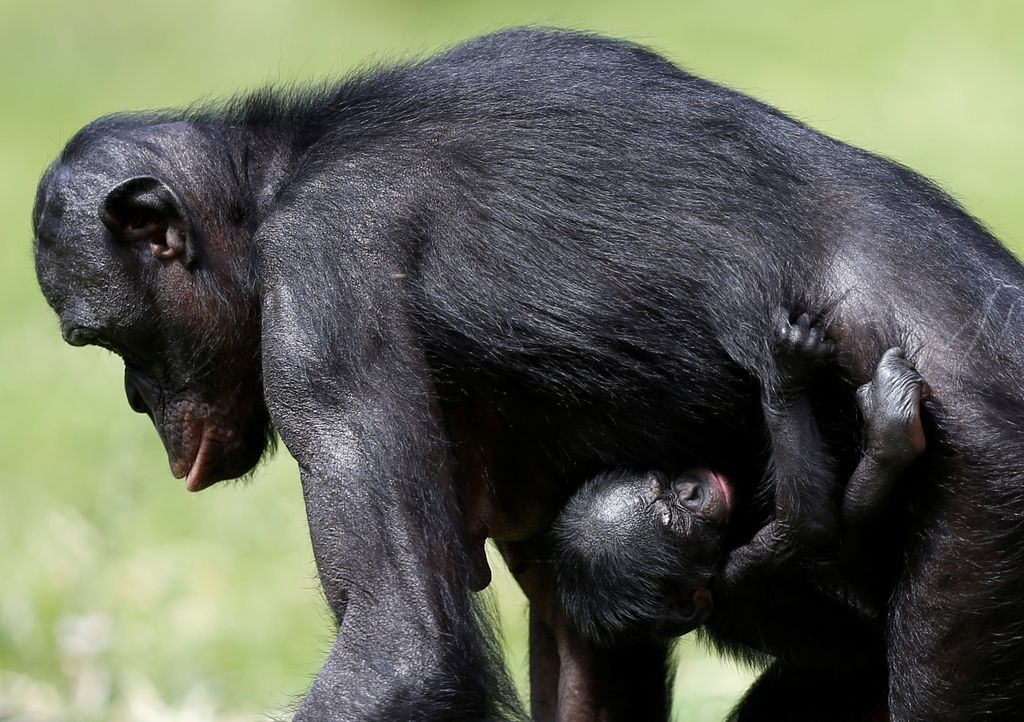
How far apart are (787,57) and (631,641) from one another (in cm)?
1433

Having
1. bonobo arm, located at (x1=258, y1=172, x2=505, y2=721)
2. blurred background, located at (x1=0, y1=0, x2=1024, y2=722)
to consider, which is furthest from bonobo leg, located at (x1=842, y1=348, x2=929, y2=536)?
blurred background, located at (x1=0, y1=0, x2=1024, y2=722)

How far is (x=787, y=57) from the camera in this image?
18.9m

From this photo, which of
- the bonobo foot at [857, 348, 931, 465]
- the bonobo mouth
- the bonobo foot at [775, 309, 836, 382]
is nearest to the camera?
the bonobo foot at [857, 348, 931, 465]

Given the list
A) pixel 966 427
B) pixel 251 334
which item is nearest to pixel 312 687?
pixel 251 334

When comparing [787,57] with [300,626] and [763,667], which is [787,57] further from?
[763,667]

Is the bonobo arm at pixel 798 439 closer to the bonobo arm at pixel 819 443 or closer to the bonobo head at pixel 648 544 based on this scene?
the bonobo arm at pixel 819 443

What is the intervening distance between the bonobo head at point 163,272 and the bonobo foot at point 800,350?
161 centimetres

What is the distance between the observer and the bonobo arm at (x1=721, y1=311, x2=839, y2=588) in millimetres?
4637

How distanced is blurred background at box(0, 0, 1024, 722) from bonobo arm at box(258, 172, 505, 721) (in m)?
0.62

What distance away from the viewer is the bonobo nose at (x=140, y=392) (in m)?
5.38

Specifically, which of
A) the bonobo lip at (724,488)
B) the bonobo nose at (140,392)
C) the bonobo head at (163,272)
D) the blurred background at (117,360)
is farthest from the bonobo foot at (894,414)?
the bonobo nose at (140,392)

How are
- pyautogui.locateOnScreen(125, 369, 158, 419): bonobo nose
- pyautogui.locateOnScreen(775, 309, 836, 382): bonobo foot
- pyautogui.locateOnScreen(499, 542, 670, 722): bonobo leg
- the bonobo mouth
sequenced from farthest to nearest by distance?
1. pyautogui.locateOnScreen(499, 542, 670, 722): bonobo leg
2. pyautogui.locateOnScreen(125, 369, 158, 419): bonobo nose
3. the bonobo mouth
4. pyautogui.locateOnScreen(775, 309, 836, 382): bonobo foot

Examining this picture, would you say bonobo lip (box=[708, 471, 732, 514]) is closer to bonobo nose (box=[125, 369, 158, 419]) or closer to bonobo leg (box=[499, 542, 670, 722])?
bonobo leg (box=[499, 542, 670, 722])

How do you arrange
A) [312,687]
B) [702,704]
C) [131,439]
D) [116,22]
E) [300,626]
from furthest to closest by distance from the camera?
[116,22] → [131,439] → [300,626] → [702,704] → [312,687]
